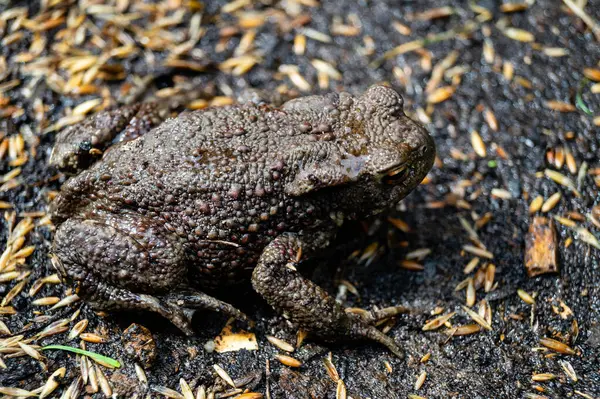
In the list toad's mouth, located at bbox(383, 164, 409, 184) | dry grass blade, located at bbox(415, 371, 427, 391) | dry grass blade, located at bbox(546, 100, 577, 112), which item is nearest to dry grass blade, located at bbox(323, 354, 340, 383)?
dry grass blade, located at bbox(415, 371, 427, 391)

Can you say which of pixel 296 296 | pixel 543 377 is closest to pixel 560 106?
pixel 543 377

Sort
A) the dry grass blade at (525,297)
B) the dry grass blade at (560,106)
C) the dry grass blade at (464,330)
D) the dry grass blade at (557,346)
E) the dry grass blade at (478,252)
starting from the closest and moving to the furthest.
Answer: the dry grass blade at (557,346)
the dry grass blade at (464,330)
the dry grass blade at (525,297)
the dry grass blade at (478,252)
the dry grass blade at (560,106)

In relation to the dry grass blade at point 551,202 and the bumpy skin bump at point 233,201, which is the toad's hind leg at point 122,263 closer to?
the bumpy skin bump at point 233,201

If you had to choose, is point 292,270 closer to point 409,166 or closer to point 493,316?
point 409,166

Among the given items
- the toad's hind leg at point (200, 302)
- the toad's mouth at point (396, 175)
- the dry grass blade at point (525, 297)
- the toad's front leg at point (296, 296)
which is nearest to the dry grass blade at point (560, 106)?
the dry grass blade at point (525, 297)

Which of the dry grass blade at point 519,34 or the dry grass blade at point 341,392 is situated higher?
the dry grass blade at point 519,34

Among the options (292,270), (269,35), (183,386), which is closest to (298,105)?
(292,270)

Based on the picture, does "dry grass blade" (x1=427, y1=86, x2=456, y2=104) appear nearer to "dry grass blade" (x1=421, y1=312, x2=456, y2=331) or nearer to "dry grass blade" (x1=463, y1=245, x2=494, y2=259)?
"dry grass blade" (x1=463, y1=245, x2=494, y2=259)
